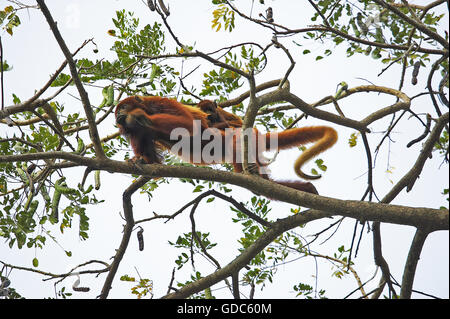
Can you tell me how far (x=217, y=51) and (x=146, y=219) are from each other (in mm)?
1296

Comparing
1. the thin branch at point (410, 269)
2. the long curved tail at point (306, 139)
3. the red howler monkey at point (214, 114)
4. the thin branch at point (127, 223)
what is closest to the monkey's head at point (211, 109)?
the red howler monkey at point (214, 114)

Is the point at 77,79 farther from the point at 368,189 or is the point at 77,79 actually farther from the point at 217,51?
the point at 368,189

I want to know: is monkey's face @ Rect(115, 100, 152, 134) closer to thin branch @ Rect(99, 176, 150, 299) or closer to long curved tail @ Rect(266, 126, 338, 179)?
thin branch @ Rect(99, 176, 150, 299)

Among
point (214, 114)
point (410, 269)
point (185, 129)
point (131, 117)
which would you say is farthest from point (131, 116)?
point (410, 269)

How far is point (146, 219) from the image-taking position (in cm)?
318

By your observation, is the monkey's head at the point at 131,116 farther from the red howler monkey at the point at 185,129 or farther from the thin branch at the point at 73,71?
the thin branch at the point at 73,71

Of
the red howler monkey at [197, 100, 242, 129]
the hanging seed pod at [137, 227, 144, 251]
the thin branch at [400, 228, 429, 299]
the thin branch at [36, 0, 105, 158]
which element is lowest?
the thin branch at [400, 228, 429, 299]

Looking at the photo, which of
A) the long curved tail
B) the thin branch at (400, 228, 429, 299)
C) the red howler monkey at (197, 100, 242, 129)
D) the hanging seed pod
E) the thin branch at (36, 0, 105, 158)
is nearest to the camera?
the thin branch at (36, 0, 105, 158)

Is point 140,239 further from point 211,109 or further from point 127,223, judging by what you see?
point 211,109

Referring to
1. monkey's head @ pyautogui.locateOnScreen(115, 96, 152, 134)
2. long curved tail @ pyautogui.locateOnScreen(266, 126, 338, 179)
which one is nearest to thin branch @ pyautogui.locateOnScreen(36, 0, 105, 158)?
monkey's head @ pyautogui.locateOnScreen(115, 96, 152, 134)

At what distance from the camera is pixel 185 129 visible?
141 inches

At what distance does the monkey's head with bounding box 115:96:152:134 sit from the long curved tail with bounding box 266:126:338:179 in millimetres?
1048

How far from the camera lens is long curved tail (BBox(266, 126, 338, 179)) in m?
3.45

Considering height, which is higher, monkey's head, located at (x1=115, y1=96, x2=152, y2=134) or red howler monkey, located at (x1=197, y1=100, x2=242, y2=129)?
red howler monkey, located at (x1=197, y1=100, x2=242, y2=129)
